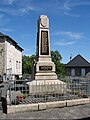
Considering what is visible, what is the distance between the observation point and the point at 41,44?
14430mm

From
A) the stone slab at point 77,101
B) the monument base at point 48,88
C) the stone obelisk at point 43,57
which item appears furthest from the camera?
the stone obelisk at point 43,57

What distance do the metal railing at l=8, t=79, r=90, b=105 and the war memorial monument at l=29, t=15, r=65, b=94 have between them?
0.83 metres

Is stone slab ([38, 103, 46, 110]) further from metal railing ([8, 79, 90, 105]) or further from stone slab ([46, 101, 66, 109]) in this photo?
metal railing ([8, 79, 90, 105])

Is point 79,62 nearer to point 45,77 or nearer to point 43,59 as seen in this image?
point 43,59

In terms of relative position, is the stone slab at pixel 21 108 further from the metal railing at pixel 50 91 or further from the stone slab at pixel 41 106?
the metal railing at pixel 50 91

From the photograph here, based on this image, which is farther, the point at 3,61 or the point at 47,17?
the point at 3,61

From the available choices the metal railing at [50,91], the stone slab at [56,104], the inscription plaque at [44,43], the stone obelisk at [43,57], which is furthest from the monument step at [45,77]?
the stone slab at [56,104]

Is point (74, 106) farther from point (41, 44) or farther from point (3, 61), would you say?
point (3, 61)

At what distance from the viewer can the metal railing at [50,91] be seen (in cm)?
1055

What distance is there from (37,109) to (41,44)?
18.7 ft

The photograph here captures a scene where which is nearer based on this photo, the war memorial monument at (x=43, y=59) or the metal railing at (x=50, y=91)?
the metal railing at (x=50, y=91)

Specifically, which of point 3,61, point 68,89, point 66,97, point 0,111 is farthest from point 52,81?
point 3,61

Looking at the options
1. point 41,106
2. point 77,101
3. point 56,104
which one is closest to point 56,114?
point 41,106

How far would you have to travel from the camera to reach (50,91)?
1246 cm
